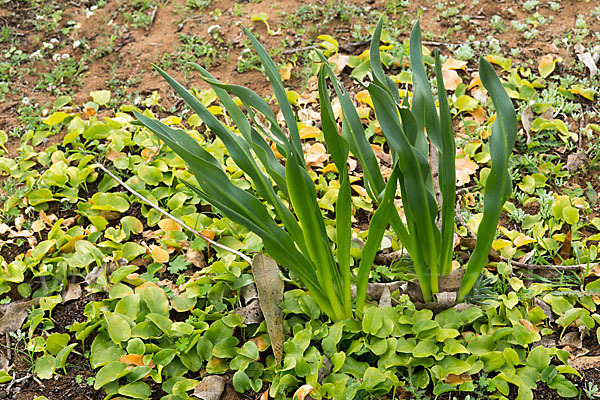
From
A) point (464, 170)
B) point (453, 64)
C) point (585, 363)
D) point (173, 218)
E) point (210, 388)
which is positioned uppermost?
point (453, 64)

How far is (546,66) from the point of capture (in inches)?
128

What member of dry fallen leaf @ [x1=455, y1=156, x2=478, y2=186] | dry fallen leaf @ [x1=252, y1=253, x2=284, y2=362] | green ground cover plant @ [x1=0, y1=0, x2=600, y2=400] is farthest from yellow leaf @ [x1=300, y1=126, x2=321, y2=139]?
dry fallen leaf @ [x1=252, y1=253, x2=284, y2=362]

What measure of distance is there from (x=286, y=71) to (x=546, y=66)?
1.39 metres

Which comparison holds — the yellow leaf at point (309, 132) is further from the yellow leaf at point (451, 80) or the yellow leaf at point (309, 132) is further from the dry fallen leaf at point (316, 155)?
the yellow leaf at point (451, 80)

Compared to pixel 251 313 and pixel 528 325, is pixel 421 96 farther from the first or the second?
pixel 251 313

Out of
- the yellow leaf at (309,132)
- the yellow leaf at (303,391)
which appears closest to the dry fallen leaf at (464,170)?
the yellow leaf at (309,132)

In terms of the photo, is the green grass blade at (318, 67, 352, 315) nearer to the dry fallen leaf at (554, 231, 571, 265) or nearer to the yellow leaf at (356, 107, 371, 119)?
the dry fallen leaf at (554, 231, 571, 265)

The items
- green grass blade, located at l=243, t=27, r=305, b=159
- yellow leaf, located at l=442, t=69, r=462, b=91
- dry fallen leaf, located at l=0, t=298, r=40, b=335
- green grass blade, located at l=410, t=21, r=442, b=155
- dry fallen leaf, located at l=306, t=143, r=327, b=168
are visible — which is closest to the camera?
green grass blade, located at l=243, t=27, r=305, b=159

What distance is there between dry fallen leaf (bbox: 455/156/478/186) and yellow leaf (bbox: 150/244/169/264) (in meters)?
1.27

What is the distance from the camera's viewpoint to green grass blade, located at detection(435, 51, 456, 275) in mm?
1742

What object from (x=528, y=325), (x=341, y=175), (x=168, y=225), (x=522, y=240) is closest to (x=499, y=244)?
(x=522, y=240)

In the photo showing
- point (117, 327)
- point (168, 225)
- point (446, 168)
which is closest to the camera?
point (446, 168)

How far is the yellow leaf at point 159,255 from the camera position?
2.42 metres

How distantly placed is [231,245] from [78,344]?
2.15 ft
